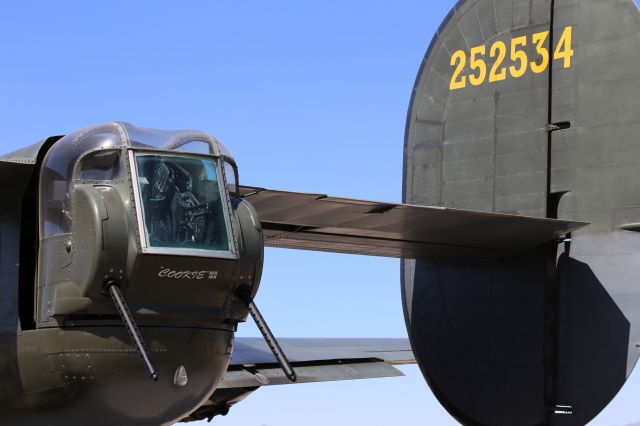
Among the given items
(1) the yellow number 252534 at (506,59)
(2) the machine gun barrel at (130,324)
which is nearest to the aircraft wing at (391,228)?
(2) the machine gun barrel at (130,324)

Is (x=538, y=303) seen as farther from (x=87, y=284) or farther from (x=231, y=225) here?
(x=87, y=284)

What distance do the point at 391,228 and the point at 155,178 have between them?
3791 millimetres

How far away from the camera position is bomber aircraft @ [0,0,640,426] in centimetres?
992

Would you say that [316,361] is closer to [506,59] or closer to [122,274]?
[506,59]

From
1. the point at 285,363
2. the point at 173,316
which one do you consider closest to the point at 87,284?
the point at 173,316

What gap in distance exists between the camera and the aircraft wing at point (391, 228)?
39.6 ft

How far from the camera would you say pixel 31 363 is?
10367 millimetres

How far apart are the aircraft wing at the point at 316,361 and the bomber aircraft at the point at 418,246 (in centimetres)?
4

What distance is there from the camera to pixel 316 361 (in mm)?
14891

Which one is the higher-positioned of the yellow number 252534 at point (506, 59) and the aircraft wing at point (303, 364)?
the yellow number 252534 at point (506, 59)

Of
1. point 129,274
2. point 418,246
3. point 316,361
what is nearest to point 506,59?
point 418,246

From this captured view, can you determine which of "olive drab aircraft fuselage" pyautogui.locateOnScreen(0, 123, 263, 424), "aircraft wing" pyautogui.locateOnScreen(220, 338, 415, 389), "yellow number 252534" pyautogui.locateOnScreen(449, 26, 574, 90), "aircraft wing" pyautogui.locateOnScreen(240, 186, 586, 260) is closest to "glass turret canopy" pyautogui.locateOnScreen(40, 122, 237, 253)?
"olive drab aircraft fuselage" pyautogui.locateOnScreen(0, 123, 263, 424)

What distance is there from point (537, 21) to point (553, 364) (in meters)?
4.21

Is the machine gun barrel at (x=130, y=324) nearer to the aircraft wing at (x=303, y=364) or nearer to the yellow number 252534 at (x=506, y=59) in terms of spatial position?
the aircraft wing at (x=303, y=364)
